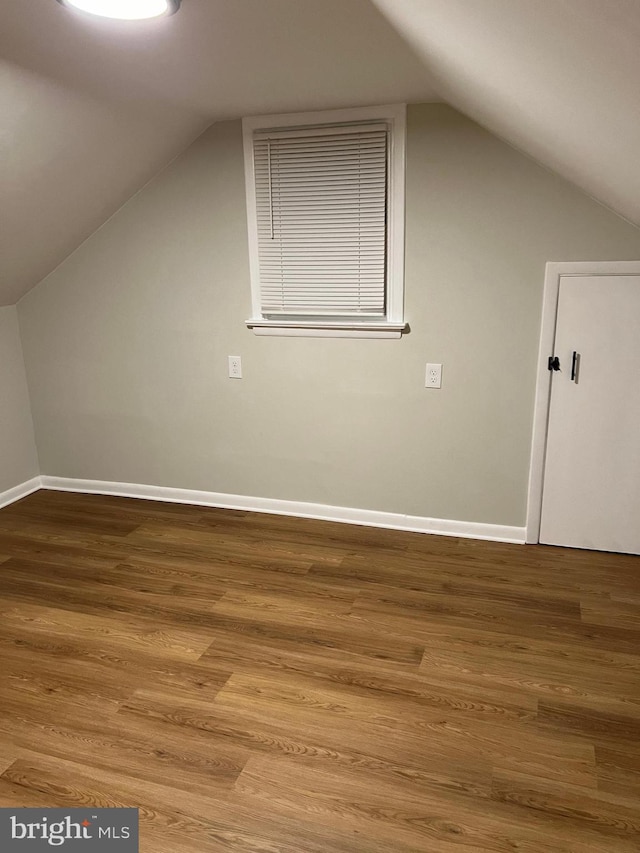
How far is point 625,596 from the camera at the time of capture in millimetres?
2961

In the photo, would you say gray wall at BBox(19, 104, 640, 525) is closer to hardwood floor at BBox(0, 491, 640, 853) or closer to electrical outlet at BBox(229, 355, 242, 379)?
electrical outlet at BBox(229, 355, 242, 379)

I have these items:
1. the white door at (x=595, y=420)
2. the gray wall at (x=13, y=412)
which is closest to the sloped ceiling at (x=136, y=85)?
the gray wall at (x=13, y=412)

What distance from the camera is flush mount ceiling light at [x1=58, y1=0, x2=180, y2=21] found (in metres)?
1.79

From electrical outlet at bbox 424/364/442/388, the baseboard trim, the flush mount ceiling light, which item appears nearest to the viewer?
the flush mount ceiling light

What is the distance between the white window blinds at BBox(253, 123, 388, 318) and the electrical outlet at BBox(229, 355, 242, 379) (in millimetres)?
386

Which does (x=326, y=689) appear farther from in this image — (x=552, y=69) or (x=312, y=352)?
(x=552, y=69)

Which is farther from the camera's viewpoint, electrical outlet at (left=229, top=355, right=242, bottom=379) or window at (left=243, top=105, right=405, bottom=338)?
electrical outlet at (left=229, top=355, right=242, bottom=379)

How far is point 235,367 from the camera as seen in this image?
12.2 ft

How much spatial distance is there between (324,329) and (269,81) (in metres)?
1.24

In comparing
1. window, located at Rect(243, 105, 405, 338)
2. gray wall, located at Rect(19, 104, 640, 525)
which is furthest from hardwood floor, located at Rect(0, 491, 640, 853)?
window, located at Rect(243, 105, 405, 338)

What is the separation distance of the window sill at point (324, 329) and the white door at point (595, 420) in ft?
2.74

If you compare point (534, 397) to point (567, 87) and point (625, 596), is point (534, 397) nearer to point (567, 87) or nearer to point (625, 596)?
point (625, 596)

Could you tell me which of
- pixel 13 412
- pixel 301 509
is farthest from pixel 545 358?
pixel 13 412

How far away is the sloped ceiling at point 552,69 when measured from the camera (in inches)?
34.0
